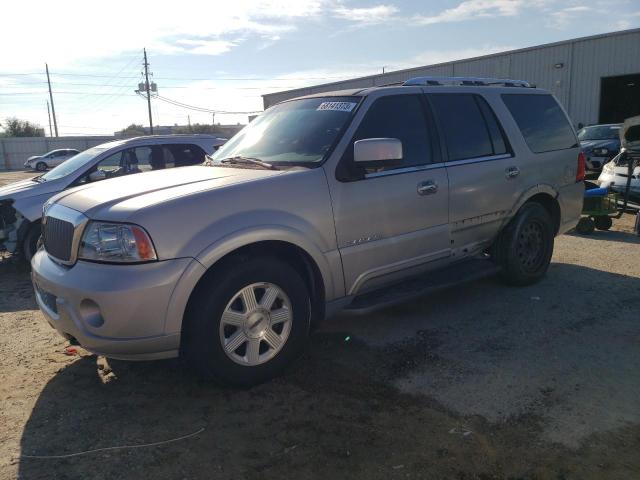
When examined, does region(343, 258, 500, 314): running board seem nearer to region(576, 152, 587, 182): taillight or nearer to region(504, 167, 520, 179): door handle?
region(504, 167, 520, 179): door handle

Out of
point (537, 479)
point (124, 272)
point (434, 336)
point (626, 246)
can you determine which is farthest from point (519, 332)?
point (626, 246)

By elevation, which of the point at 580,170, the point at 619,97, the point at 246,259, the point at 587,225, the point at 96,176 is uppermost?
the point at 619,97

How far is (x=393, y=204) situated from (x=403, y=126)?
2.40 ft

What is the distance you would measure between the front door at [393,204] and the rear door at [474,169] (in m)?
0.16

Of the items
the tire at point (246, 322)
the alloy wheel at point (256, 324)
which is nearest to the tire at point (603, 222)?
the tire at point (246, 322)

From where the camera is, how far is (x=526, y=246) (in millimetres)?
5297

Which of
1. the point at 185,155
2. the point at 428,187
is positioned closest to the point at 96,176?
the point at 185,155

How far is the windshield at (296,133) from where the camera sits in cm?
392

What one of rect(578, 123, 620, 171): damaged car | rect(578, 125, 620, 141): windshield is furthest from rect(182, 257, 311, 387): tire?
rect(578, 125, 620, 141): windshield

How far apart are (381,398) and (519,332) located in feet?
5.32

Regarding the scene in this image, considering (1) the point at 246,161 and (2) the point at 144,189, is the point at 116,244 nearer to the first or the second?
(2) the point at 144,189

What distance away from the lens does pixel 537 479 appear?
8.17 ft

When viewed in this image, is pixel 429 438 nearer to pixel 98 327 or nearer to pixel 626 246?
pixel 98 327

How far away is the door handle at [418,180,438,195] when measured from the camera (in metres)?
4.18
